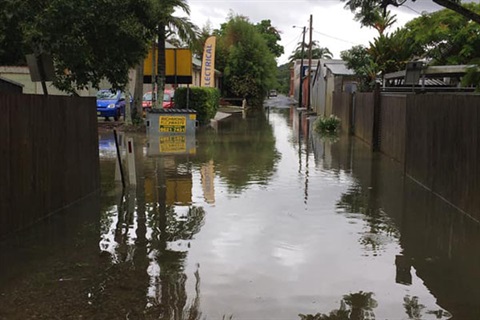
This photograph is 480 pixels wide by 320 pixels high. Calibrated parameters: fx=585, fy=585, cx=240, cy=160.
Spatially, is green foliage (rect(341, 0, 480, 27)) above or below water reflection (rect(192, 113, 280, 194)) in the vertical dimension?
above

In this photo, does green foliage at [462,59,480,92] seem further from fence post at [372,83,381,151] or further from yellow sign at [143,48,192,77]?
yellow sign at [143,48,192,77]

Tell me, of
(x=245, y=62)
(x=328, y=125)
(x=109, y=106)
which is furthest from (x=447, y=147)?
(x=245, y=62)

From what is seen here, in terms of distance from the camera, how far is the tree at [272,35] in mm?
94188

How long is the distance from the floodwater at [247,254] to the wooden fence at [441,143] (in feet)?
1.08

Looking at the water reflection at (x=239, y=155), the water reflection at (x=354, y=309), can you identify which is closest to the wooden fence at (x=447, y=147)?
the water reflection at (x=239, y=155)

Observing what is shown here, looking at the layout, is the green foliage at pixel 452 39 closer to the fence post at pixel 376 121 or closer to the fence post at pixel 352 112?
the fence post at pixel 376 121

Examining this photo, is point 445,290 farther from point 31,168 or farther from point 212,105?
point 212,105

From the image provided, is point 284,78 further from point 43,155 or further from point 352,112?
point 43,155

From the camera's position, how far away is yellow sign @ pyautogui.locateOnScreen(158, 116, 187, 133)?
21.5 m

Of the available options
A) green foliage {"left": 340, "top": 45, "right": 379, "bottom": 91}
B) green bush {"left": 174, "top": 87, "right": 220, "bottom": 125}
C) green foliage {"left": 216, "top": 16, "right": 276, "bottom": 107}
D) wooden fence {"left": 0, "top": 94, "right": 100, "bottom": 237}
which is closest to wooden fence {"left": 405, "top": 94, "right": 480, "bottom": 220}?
wooden fence {"left": 0, "top": 94, "right": 100, "bottom": 237}

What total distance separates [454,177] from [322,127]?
1678 cm

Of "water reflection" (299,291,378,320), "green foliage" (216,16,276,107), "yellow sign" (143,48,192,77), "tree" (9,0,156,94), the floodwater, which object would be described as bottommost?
"water reflection" (299,291,378,320)

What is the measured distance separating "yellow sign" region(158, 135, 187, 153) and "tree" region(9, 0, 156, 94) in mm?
5918

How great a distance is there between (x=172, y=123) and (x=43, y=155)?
1374 cm
